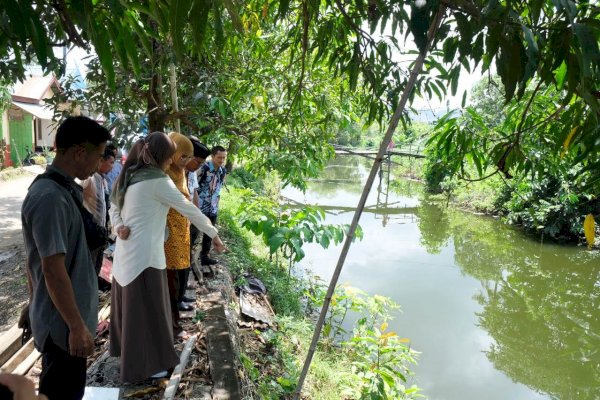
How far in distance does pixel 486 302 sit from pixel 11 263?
7672 millimetres

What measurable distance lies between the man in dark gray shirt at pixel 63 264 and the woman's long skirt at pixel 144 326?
20.0 inches

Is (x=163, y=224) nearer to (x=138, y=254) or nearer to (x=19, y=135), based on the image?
(x=138, y=254)

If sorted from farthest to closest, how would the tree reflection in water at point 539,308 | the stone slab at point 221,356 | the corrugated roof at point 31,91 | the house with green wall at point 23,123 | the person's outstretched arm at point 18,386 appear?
the corrugated roof at point 31,91, the house with green wall at point 23,123, the tree reflection in water at point 539,308, the stone slab at point 221,356, the person's outstretched arm at point 18,386

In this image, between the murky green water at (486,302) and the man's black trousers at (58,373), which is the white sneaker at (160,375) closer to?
the man's black trousers at (58,373)

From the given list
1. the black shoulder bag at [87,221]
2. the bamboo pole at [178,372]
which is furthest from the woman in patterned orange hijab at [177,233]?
the black shoulder bag at [87,221]

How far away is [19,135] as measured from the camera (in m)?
13.6

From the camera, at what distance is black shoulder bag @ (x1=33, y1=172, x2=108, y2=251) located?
4.49 ft

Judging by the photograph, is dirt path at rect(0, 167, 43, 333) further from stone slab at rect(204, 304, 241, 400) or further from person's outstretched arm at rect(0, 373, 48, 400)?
person's outstretched arm at rect(0, 373, 48, 400)

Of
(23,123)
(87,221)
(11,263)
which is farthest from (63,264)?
(23,123)

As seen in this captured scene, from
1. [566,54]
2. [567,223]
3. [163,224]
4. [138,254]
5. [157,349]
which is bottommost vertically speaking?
[567,223]

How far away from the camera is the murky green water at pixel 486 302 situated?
567 cm

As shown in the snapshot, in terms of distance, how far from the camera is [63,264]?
52.5 inches

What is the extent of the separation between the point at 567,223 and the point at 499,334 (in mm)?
5639

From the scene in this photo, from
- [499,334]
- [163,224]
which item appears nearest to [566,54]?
[163,224]
